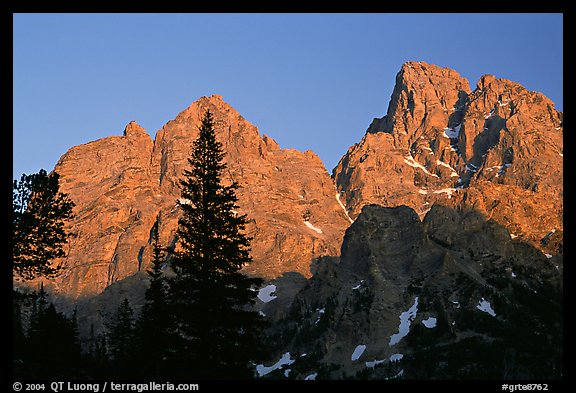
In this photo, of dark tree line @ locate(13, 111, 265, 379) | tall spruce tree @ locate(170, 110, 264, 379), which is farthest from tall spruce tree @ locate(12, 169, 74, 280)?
tall spruce tree @ locate(170, 110, 264, 379)

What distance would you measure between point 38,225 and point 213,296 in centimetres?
1435

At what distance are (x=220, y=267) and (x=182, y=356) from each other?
569cm

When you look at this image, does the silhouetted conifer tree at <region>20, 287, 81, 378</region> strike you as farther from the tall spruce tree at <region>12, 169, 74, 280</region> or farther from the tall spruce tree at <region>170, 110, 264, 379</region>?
the tall spruce tree at <region>170, 110, 264, 379</region>

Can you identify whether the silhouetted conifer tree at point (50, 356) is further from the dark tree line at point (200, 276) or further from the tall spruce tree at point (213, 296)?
the tall spruce tree at point (213, 296)

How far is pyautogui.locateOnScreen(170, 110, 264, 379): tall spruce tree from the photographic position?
181 ft

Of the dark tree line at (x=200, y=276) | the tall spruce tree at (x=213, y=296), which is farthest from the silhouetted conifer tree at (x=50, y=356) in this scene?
the tall spruce tree at (x=213, y=296)

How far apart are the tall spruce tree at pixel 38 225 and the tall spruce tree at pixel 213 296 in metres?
9.36

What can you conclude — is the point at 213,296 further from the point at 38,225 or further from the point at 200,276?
the point at 38,225

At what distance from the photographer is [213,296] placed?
55656 mm

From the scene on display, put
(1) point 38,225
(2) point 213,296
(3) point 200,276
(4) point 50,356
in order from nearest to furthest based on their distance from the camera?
(2) point 213,296
(3) point 200,276
(1) point 38,225
(4) point 50,356

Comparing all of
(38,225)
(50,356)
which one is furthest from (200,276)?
(50,356)
